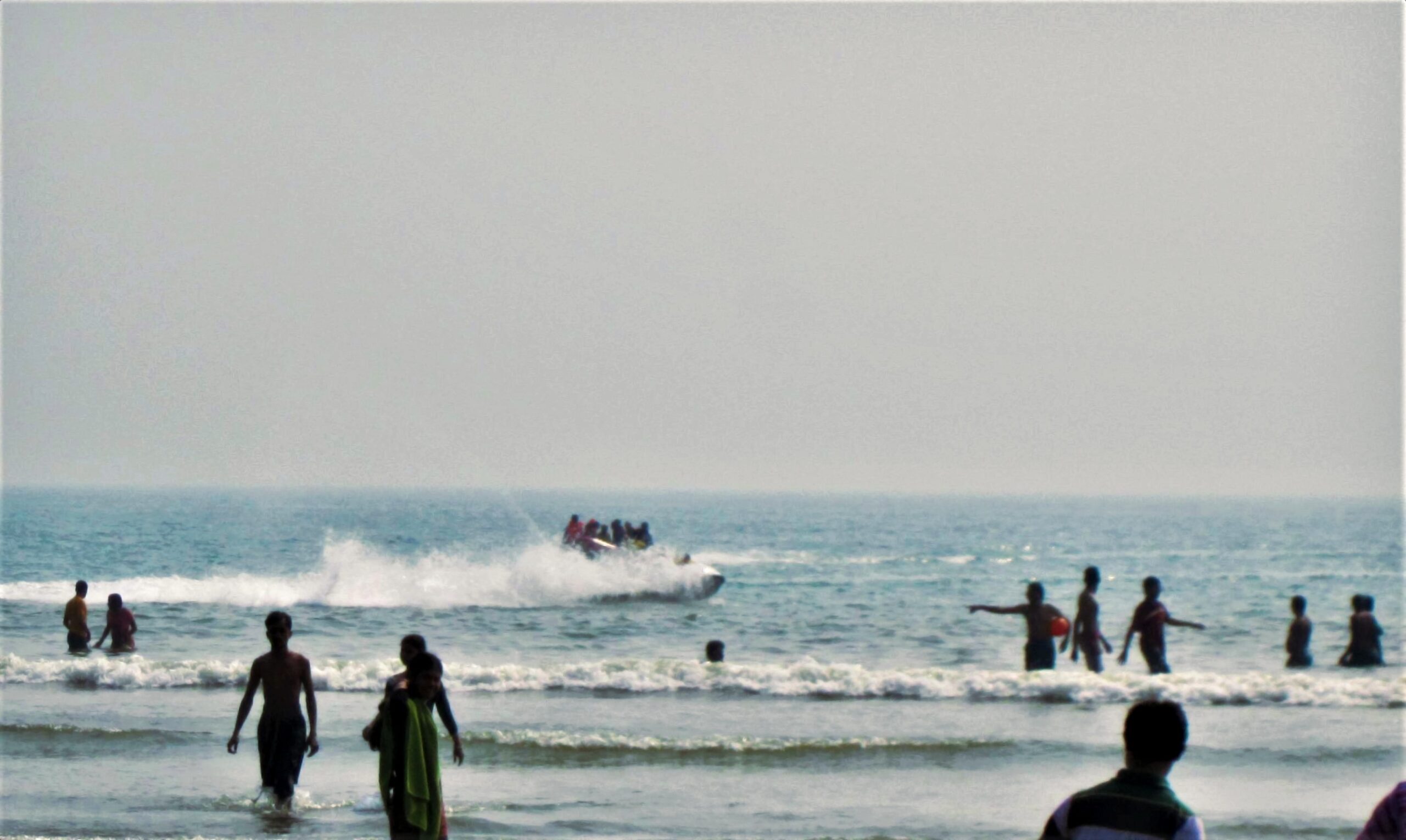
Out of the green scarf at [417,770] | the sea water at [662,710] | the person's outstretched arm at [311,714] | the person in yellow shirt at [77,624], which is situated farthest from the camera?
the person in yellow shirt at [77,624]

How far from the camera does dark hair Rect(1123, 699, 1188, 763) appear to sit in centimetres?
371

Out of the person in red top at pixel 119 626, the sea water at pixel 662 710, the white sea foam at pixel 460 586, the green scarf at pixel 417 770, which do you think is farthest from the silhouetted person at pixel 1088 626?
the white sea foam at pixel 460 586

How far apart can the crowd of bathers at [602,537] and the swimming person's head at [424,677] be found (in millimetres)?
24940

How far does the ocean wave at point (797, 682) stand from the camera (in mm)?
15453

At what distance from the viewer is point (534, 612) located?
28812 millimetres

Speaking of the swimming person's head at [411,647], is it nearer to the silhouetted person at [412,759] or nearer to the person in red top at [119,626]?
the silhouetted person at [412,759]

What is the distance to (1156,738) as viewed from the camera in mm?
3709

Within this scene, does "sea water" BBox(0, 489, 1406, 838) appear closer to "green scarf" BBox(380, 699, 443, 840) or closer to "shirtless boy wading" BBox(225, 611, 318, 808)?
"shirtless boy wading" BBox(225, 611, 318, 808)

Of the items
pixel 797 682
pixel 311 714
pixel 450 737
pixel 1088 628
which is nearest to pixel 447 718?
pixel 450 737

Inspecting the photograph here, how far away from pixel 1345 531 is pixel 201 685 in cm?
7817

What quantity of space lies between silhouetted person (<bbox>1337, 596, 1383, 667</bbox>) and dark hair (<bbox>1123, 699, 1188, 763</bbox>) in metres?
14.0

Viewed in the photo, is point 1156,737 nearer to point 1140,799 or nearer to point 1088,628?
point 1140,799

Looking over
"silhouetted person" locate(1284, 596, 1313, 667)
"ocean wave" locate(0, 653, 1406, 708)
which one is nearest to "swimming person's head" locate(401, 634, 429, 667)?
"ocean wave" locate(0, 653, 1406, 708)

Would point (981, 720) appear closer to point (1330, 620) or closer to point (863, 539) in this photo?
point (1330, 620)
